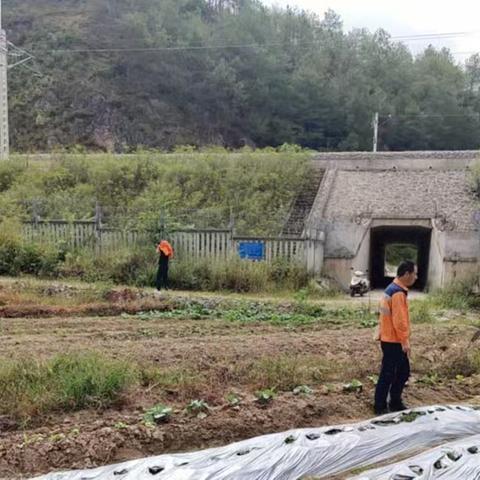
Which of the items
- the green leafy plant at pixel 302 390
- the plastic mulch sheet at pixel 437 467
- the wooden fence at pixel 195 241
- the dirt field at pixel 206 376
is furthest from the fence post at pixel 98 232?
the plastic mulch sheet at pixel 437 467

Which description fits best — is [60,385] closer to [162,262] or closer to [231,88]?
[162,262]

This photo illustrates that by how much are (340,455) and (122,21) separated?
53986mm

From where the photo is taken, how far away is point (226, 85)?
46.9 meters

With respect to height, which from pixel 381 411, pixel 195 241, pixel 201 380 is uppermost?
pixel 195 241

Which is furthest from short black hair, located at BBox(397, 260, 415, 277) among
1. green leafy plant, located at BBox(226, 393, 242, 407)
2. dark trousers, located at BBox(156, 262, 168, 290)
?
dark trousers, located at BBox(156, 262, 168, 290)

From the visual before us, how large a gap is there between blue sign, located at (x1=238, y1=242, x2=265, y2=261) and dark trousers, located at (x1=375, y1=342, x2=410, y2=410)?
36.5 ft

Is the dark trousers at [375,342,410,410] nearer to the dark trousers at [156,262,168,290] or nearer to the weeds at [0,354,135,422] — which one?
the weeds at [0,354,135,422]

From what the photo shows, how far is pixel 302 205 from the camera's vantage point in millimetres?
21578

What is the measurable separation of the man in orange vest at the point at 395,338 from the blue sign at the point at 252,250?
1113 centimetres

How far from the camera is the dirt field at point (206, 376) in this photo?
5113mm

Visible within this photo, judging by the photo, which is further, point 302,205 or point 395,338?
point 302,205

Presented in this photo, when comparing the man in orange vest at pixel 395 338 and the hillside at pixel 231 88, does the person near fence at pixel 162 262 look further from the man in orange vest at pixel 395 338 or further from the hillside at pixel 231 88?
the hillside at pixel 231 88

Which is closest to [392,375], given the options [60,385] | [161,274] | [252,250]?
[60,385]

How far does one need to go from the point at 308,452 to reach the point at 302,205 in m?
17.0
